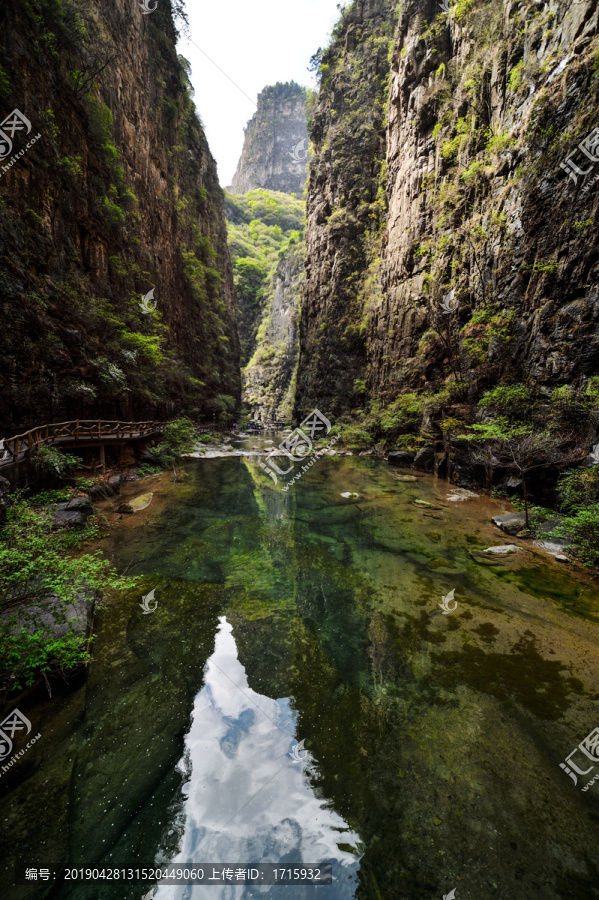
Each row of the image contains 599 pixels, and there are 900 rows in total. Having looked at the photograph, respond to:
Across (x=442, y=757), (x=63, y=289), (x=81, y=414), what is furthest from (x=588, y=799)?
(x=63, y=289)

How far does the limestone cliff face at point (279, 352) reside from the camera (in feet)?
155

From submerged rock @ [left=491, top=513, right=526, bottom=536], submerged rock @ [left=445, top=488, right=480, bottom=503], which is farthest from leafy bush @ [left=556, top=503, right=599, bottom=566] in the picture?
submerged rock @ [left=445, top=488, right=480, bottom=503]

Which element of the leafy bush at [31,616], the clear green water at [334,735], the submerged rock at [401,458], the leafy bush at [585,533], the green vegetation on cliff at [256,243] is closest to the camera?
the clear green water at [334,735]

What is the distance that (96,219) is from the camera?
45.5ft

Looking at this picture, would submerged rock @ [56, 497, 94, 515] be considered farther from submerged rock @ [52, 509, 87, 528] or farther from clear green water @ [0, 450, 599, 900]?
clear green water @ [0, 450, 599, 900]

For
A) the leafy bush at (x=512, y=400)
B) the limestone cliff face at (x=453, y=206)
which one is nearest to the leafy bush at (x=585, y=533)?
the limestone cliff face at (x=453, y=206)

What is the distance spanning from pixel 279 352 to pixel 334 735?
51403mm

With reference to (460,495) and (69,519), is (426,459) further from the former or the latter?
(69,519)

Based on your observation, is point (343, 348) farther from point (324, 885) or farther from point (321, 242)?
point (324, 885)

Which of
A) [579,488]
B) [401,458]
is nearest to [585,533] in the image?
[579,488]

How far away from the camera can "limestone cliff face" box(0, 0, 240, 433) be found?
962cm

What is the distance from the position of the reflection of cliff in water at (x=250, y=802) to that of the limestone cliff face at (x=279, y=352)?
138 ft

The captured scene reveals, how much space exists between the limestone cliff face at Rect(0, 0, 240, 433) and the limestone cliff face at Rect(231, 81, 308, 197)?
6925 centimetres

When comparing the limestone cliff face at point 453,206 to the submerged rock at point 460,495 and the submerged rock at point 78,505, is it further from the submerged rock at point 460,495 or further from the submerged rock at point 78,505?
→ the submerged rock at point 78,505
